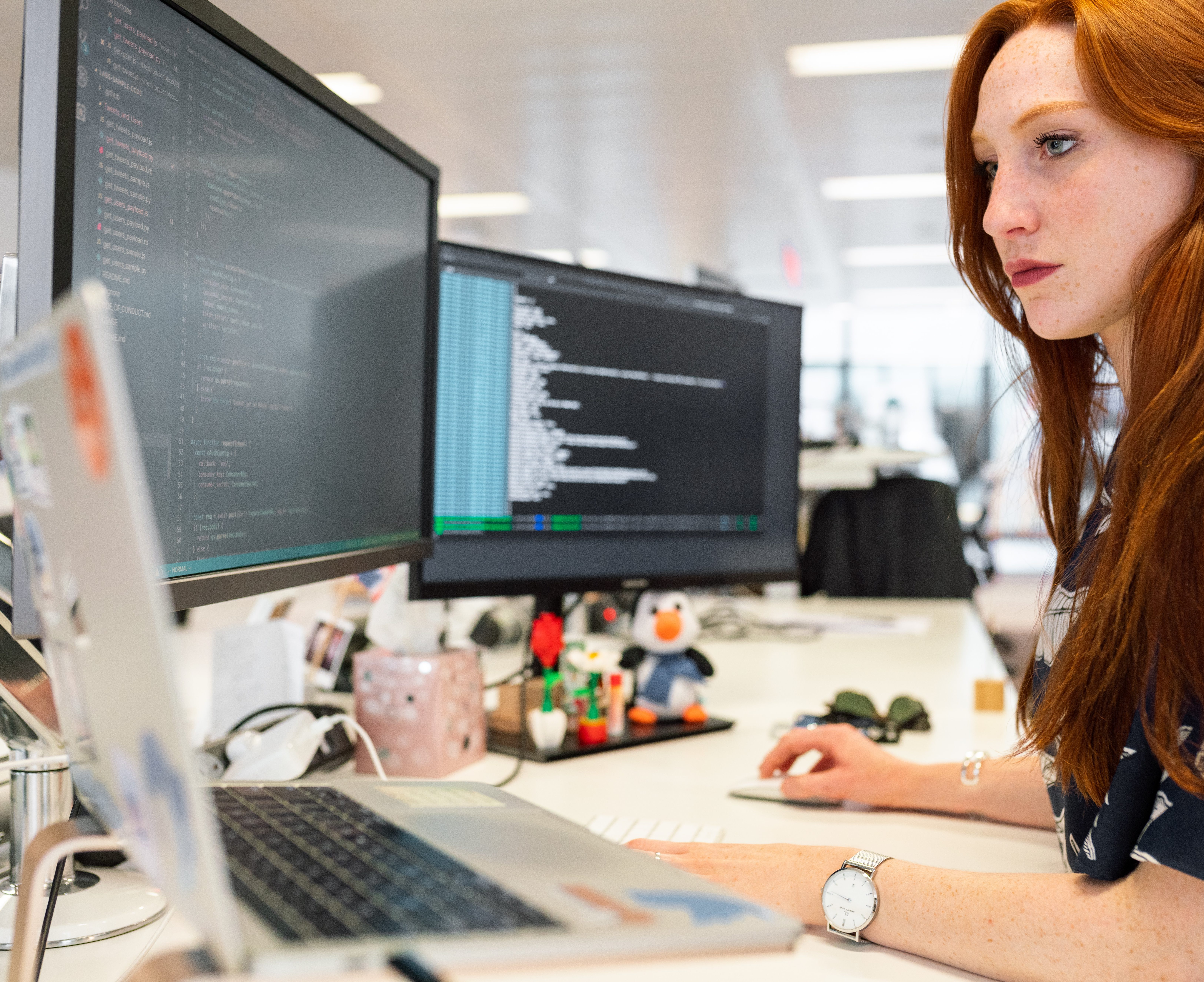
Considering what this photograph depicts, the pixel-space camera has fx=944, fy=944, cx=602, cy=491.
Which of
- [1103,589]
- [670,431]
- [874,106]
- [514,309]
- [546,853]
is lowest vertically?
[546,853]

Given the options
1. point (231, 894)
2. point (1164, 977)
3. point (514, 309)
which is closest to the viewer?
point (231, 894)

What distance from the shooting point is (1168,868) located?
53 centimetres

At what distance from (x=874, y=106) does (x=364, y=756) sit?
4119 millimetres

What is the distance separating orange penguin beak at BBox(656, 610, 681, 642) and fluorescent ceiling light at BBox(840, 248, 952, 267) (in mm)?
6409

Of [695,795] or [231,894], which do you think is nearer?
[231,894]

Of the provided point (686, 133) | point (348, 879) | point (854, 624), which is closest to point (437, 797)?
point (348, 879)


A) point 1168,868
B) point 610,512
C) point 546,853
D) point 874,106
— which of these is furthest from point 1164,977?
point 874,106

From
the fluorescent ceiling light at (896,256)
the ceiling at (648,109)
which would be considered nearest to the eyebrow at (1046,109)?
the ceiling at (648,109)

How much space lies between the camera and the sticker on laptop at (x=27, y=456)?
1.08ft

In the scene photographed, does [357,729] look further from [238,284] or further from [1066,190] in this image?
[1066,190]

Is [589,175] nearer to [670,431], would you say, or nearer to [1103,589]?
[670,431]

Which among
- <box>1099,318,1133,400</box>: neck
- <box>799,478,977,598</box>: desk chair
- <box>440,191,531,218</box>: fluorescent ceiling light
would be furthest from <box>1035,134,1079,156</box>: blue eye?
<box>440,191,531,218</box>: fluorescent ceiling light

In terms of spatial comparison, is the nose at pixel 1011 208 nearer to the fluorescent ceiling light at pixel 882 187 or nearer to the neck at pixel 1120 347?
the neck at pixel 1120 347

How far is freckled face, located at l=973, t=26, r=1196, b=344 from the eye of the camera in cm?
66
